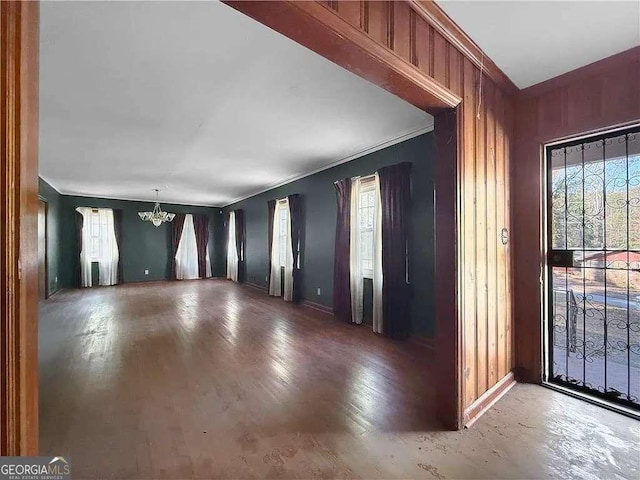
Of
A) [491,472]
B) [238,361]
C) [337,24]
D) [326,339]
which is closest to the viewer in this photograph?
[337,24]

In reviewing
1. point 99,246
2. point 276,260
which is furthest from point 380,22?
point 99,246

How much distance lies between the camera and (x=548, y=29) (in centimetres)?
169

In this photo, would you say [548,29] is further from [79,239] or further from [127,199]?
[79,239]

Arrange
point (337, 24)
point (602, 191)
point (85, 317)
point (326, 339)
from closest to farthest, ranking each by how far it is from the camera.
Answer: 1. point (337, 24)
2. point (602, 191)
3. point (326, 339)
4. point (85, 317)

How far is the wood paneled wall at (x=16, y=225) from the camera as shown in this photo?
0.58 m

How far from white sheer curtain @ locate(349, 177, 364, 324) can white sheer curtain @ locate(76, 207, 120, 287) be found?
751cm

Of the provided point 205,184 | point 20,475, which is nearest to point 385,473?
point 20,475

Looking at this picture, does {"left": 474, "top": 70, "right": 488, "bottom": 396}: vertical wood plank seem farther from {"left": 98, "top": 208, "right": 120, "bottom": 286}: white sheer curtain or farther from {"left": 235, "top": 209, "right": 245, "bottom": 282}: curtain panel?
{"left": 98, "top": 208, "right": 120, "bottom": 286}: white sheer curtain

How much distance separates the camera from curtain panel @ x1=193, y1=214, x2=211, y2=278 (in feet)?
31.0

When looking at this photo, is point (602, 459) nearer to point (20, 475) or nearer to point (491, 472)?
point (491, 472)

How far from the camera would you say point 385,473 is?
4.82 ft

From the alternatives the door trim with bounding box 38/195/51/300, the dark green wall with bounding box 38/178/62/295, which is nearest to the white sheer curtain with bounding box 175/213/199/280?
the dark green wall with bounding box 38/178/62/295

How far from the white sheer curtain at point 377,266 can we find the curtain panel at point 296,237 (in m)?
2.08

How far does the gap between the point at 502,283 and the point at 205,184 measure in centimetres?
599
